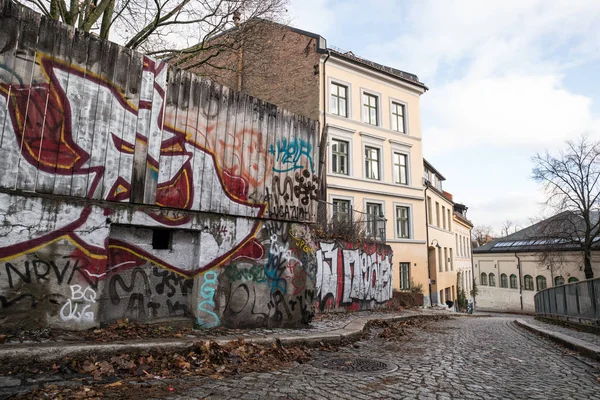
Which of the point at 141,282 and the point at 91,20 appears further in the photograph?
the point at 91,20

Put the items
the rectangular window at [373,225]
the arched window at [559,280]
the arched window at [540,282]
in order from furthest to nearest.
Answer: the arched window at [540,282] < the arched window at [559,280] < the rectangular window at [373,225]

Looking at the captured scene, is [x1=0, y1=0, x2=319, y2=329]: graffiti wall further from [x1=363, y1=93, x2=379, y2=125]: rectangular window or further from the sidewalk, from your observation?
[x1=363, y1=93, x2=379, y2=125]: rectangular window

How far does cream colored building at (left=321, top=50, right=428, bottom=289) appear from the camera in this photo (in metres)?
20.4

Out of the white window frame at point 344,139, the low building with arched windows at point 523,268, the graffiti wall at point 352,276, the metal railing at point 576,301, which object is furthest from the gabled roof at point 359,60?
the low building with arched windows at point 523,268

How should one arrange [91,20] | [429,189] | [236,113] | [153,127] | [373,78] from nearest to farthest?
1. [153,127]
2. [236,113]
3. [91,20]
4. [373,78]
5. [429,189]

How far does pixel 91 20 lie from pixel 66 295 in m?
9.79

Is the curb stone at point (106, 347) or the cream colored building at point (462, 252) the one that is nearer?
the curb stone at point (106, 347)

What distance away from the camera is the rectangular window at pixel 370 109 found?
2206 cm

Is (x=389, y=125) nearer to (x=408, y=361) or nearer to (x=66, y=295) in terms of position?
(x=408, y=361)

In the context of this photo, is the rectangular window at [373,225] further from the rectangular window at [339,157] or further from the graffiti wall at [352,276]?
the rectangular window at [339,157]

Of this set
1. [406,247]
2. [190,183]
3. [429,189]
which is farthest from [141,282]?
[429,189]

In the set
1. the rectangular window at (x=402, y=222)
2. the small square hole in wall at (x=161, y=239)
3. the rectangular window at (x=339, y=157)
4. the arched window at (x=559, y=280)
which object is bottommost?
the arched window at (x=559, y=280)

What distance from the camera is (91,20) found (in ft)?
37.4

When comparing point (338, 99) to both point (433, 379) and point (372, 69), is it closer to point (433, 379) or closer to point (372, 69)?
point (372, 69)
